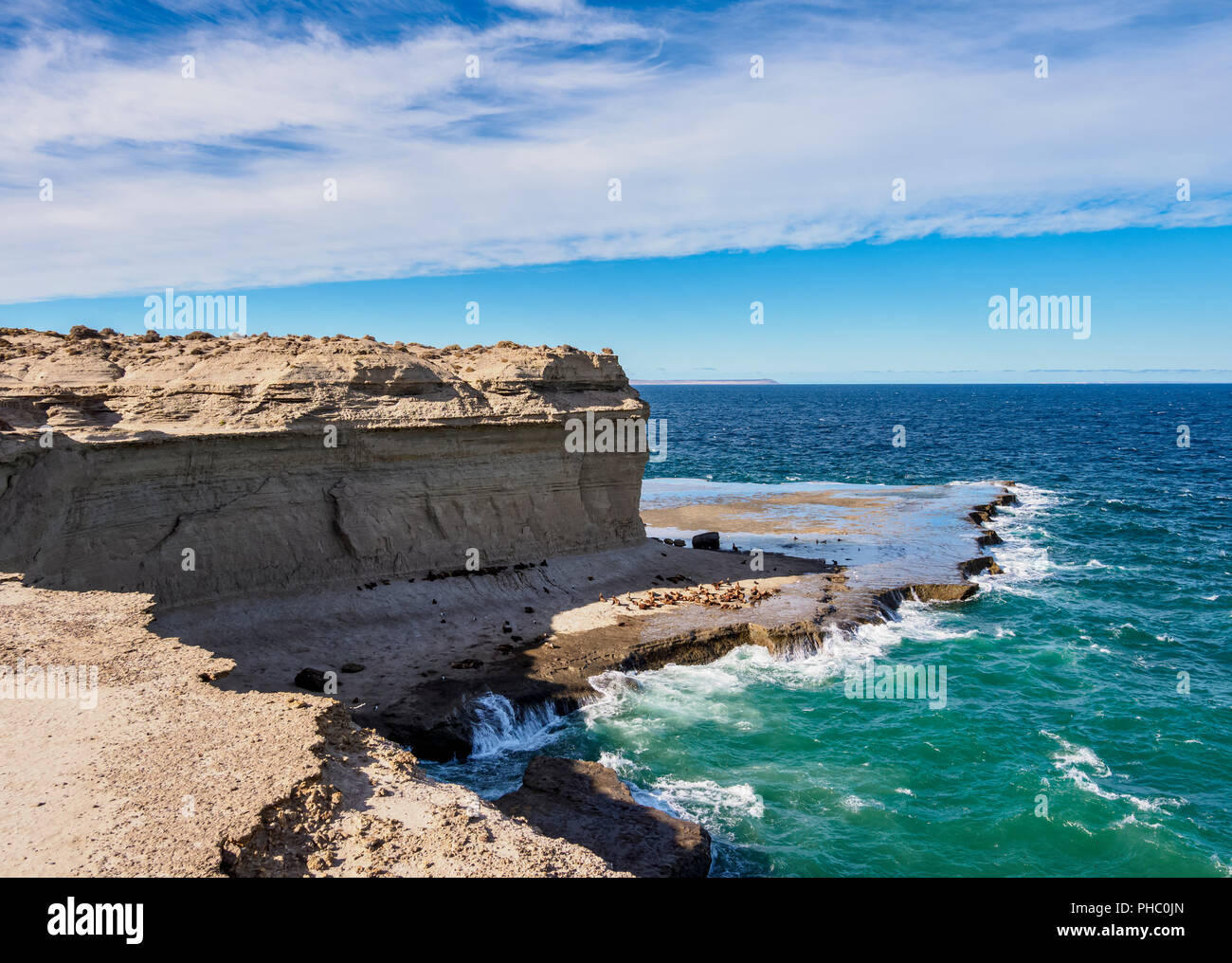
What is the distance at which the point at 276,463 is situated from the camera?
26.8 meters

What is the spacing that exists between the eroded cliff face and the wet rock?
12.8m

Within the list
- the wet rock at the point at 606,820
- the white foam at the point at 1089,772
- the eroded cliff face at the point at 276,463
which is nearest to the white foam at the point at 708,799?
the wet rock at the point at 606,820

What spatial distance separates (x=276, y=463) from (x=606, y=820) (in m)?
16.8

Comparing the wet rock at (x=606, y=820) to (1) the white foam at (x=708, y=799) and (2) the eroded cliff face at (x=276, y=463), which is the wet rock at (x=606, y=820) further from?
(2) the eroded cliff face at (x=276, y=463)

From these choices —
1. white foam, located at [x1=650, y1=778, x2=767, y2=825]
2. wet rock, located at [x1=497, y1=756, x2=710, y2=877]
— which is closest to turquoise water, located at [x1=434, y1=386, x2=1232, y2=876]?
white foam, located at [x1=650, y1=778, x2=767, y2=825]

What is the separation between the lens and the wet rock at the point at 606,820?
1534cm

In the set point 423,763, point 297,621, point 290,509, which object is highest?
point 290,509

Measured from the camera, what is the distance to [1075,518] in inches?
2077

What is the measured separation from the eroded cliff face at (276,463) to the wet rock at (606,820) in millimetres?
12810

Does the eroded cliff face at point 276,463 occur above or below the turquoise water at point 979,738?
above

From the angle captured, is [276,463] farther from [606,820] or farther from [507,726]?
[606,820]
